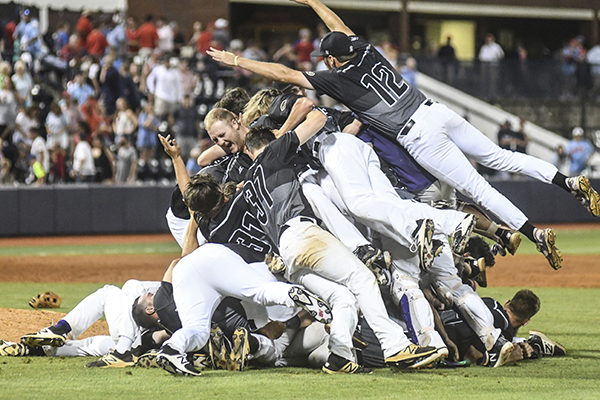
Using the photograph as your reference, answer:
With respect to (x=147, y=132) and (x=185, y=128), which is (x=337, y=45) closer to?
(x=147, y=132)

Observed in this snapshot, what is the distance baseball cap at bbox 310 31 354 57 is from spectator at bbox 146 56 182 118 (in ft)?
41.1

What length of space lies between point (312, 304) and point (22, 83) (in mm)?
14407

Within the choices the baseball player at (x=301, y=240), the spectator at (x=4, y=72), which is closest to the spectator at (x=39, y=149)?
the spectator at (x=4, y=72)

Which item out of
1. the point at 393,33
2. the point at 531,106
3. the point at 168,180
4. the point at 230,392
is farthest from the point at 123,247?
the point at 393,33

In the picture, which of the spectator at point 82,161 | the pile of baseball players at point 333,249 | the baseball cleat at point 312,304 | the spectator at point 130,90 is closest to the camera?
the baseball cleat at point 312,304

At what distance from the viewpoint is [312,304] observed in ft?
17.5

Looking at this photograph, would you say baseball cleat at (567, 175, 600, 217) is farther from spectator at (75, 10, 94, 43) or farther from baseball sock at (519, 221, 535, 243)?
spectator at (75, 10, 94, 43)

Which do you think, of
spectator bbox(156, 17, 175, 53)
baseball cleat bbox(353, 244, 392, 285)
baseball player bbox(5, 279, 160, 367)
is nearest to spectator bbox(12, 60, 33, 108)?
spectator bbox(156, 17, 175, 53)

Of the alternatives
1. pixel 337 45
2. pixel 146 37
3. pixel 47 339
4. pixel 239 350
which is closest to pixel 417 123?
pixel 337 45

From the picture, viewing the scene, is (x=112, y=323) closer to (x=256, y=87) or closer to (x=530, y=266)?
(x=530, y=266)

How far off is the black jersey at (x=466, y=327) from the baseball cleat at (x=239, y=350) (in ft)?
5.14

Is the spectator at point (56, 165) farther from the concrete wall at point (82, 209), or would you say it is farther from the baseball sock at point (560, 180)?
the baseball sock at point (560, 180)

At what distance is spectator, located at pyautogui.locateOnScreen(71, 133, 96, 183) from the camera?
17234mm

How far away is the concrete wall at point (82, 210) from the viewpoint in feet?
56.6
